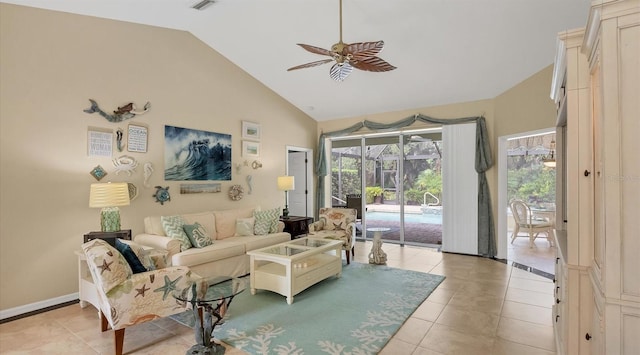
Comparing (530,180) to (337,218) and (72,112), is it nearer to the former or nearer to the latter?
(337,218)

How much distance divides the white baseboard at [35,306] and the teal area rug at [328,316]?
Answer: 1596mm

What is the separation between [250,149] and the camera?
5871mm

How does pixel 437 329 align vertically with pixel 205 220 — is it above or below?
below

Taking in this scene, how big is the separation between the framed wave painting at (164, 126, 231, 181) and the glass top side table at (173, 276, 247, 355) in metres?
2.58

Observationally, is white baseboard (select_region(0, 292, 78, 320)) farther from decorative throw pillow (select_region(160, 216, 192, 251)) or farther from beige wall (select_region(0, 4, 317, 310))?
decorative throw pillow (select_region(160, 216, 192, 251))

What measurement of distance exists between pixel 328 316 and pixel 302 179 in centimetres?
465

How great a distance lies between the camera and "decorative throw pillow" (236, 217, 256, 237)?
16.3 ft

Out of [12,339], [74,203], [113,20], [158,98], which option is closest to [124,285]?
[12,339]

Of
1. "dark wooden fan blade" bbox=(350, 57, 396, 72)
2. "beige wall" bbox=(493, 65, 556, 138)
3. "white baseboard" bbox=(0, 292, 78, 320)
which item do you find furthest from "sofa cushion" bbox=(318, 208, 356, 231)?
"white baseboard" bbox=(0, 292, 78, 320)

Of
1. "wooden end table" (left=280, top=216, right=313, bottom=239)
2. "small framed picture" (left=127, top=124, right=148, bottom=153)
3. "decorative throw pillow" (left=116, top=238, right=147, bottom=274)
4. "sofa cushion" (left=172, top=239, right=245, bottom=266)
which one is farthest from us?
"wooden end table" (left=280, top=216, right=313, bottom=239)

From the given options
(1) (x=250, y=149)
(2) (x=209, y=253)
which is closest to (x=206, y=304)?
(2) (x=209, y=253)

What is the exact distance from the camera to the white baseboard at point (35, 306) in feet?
10.6

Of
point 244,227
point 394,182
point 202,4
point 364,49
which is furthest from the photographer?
point 394,182

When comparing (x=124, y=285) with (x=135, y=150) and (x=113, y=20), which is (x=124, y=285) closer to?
(x=135, y=150)
